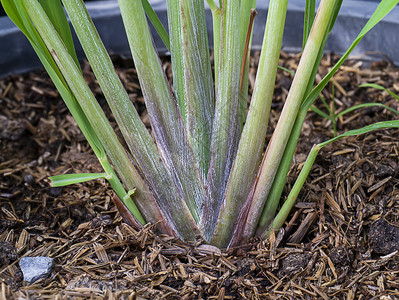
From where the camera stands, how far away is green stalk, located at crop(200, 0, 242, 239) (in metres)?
0.69

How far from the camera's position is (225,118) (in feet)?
2.47

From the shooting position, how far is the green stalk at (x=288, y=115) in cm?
64

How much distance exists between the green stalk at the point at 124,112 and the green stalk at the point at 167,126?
0.05 feet

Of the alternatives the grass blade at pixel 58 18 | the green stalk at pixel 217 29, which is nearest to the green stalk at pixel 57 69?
the grass blade at pixel 58 18

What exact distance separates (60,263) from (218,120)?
370 mm

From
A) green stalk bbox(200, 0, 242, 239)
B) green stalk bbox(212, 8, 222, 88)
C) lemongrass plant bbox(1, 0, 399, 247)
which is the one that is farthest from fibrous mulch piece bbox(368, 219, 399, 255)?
green stalk bbox(212, 8, 222, 88)

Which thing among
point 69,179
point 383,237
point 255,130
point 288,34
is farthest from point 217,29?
point 288,34

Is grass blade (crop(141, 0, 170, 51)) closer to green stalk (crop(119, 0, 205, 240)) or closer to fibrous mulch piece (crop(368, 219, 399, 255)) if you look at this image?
green stalk (crop(119, 0, 205, 240))

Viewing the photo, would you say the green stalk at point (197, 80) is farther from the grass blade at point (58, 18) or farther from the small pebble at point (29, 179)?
the small pebble at point (29, 179)

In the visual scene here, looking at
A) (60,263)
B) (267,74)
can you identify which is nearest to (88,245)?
(60,263)

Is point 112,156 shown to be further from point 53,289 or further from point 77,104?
point 53,289

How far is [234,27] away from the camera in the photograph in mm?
683

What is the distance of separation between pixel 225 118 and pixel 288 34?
68 cm

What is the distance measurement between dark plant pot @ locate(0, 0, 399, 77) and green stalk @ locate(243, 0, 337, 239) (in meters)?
0.62
